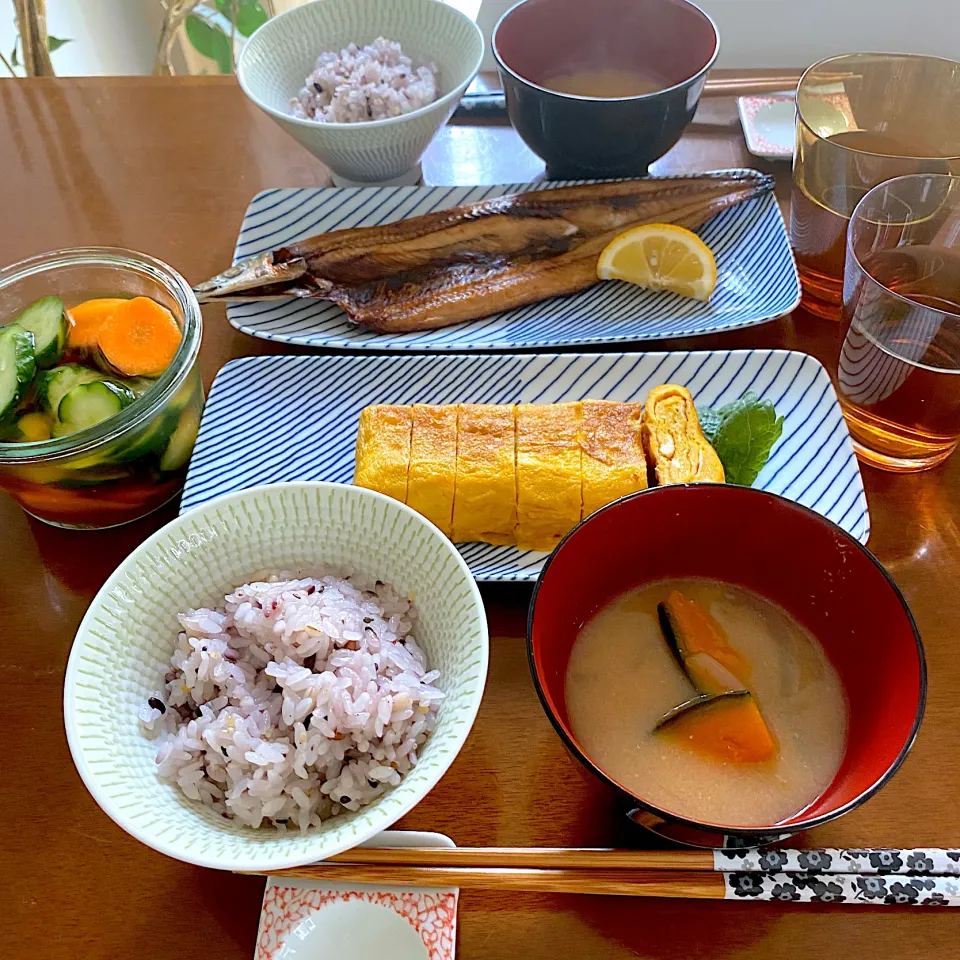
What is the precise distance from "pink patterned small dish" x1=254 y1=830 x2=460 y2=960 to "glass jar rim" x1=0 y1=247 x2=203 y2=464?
0.63 metres

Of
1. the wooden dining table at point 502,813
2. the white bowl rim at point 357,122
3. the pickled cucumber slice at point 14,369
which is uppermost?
the white bowl rim at point 357,122

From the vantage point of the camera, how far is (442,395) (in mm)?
1462

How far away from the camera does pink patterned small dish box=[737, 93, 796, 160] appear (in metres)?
1.87

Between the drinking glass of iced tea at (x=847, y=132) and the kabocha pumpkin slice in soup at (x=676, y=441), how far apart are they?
0.46 m

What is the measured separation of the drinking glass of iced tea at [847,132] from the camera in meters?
1.50

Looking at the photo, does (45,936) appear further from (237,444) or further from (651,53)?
(651,53)

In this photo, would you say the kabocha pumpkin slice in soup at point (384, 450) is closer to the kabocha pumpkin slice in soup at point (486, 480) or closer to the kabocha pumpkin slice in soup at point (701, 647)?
the kabocha pumpkin slice in soup at point (486, 480)

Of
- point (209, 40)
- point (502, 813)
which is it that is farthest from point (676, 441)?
point (209, 40)

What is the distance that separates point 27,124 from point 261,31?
732mm

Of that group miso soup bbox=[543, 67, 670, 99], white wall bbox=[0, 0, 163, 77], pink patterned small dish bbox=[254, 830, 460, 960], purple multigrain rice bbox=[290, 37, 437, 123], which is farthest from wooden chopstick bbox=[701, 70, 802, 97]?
white wall bbox=[0, 0, 163, 77]

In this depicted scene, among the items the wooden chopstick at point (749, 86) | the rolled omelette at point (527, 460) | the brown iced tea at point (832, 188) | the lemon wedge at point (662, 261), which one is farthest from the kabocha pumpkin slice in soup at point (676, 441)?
the wooden chopstick at point (749, 86)

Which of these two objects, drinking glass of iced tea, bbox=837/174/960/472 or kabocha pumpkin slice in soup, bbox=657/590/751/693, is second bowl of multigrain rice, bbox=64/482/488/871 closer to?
kabocha pumpkin slice in soup, bbox=657/590/751/693

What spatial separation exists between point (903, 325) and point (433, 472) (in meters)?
0.73

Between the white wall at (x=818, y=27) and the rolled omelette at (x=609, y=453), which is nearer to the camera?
the rolled omelette at (x=609, y=453)
